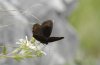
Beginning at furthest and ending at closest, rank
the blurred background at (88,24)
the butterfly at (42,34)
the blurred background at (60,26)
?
1. the blurred background at (88,24)
2. the blurred background at (60,26)
3. the butterfly at (42,34)

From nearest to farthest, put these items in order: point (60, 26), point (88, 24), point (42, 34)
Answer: point (42, 34) → point (60, 26) → point (88, 24)

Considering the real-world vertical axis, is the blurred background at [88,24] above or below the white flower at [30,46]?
below

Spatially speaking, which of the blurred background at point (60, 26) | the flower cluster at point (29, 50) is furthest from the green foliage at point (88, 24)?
the flower cluster at point (29, 50)

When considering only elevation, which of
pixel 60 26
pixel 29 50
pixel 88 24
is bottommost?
pixel 88 24

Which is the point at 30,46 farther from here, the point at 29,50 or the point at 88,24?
the point at 88,24

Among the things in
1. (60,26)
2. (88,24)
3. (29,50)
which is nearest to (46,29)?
(29,50)

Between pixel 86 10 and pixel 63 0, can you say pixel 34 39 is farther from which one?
pixel 86 10

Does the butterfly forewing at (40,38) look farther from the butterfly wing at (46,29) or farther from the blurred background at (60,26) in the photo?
the blurred background at (60,26)

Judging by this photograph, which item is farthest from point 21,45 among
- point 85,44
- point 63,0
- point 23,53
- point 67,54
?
point 85,44
